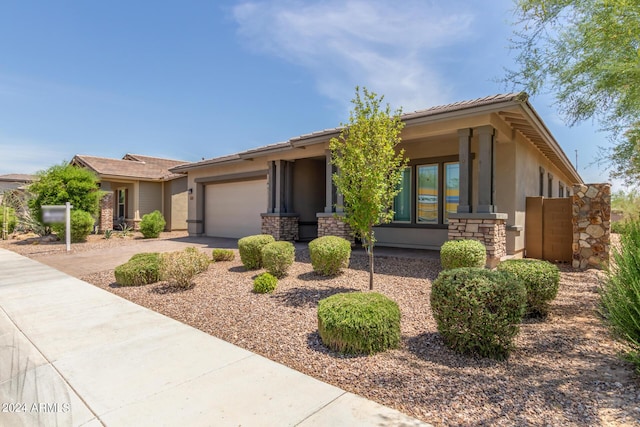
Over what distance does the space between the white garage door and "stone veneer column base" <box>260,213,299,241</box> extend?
1.58 metres

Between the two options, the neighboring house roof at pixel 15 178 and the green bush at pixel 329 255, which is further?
the neighboring house roof at pixel 15 178

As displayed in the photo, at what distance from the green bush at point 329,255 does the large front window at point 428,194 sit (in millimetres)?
4250

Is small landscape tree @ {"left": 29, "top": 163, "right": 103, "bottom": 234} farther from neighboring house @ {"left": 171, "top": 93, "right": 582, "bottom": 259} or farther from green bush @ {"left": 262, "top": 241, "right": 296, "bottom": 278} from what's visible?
green bush @ {"left": 262, "top": 241, "right": 296, "bottom": 278}

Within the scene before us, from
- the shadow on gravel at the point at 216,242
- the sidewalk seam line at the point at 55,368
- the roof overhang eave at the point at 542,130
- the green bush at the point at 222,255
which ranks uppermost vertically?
the roof overhang eave at the point at 542,130

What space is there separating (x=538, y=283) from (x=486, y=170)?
357 centimetres

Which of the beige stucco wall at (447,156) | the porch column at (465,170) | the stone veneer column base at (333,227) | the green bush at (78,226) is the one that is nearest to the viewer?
the porch column at (465,170)

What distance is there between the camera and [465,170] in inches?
296

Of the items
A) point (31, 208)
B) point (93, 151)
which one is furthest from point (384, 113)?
point (93, 151)

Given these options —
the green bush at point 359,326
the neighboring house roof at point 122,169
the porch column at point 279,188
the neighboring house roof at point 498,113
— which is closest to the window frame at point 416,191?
the neighboring house roof at point 498,113

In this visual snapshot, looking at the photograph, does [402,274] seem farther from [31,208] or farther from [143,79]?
[31,208]

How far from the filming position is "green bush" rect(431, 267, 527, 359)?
10.8ft

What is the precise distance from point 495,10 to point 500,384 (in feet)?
23.1

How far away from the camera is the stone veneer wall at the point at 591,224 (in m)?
7.68

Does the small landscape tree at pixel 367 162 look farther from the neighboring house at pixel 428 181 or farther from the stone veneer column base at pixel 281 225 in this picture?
the stone veneer column base at pixel 281 225
